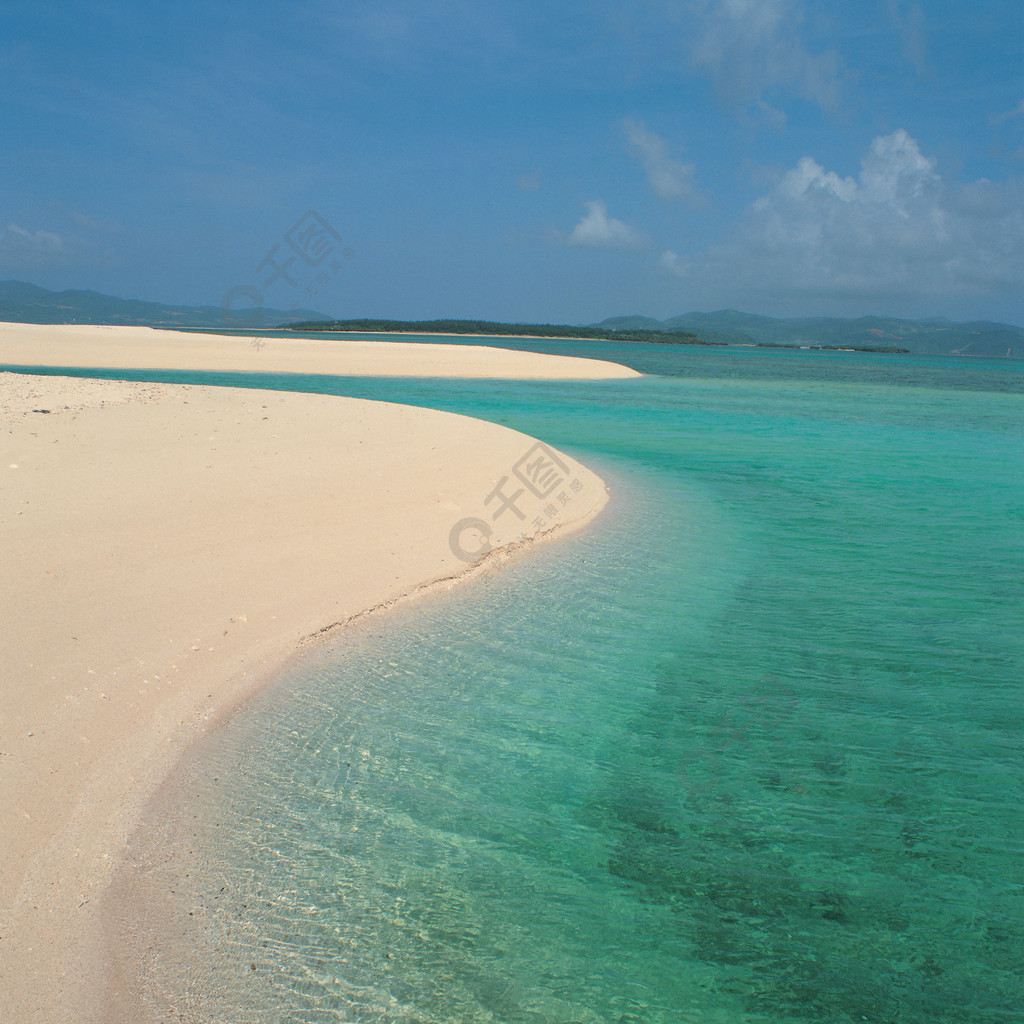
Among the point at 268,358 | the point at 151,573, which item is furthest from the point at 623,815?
the point at 268,358

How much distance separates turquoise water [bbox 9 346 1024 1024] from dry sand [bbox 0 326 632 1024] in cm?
30

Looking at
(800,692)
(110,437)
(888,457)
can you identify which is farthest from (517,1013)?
(888,457)

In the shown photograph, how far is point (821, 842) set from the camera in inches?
141

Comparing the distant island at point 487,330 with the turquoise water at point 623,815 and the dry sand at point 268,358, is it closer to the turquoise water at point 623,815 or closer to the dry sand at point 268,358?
the dry sand at point 268,358

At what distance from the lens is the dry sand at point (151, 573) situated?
308 centimetres

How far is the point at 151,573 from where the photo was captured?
577cm

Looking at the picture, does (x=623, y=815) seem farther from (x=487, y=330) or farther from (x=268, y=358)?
(x=487, y=330)

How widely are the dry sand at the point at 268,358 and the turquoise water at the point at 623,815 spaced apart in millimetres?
30750

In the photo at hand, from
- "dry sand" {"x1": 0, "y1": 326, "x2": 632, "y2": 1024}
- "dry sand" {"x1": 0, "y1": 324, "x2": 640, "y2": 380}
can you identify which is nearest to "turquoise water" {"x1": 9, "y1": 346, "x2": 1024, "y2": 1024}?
"dry sand" {"x1": 0, "y1": 326, "x2": 632, "y2": 1024}

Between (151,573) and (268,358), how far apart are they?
35255 mm

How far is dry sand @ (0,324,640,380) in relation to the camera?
35.0m

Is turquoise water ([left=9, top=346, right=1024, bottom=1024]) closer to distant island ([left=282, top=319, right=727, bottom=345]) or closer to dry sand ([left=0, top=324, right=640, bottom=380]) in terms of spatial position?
dry sand ([left=0, top=324, right=640, bottom=380])

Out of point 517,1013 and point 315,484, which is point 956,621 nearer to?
point 517,1013

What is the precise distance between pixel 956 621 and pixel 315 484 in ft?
22.5
